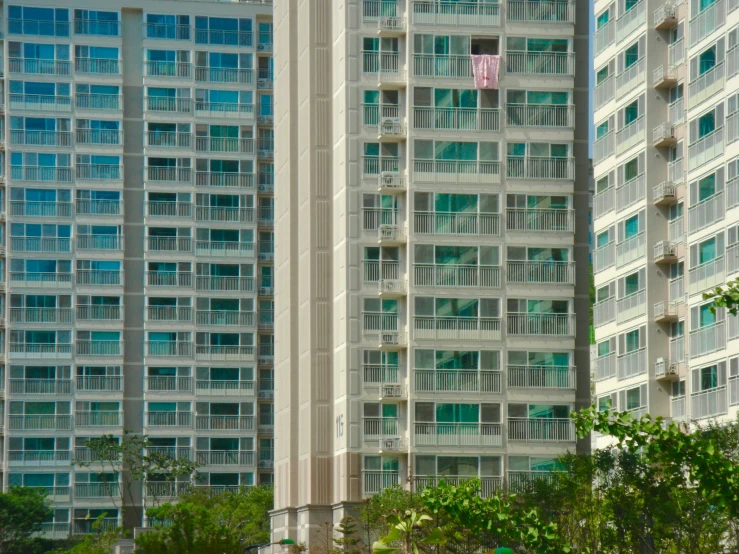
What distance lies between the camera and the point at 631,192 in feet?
216

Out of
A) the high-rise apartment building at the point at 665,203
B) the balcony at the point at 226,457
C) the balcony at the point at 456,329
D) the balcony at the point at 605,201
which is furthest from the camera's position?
the balcony at the point at 226,457

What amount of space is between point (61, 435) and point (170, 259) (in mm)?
14405

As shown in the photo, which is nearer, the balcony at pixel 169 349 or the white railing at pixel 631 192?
the white railing at pixel 631 192

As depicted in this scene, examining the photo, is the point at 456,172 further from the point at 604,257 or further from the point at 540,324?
the point at 604,257

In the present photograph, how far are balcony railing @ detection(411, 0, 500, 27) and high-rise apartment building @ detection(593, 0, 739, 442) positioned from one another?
940cm

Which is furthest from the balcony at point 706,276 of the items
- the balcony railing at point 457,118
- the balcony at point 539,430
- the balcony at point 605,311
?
the balcony railing at point 457,118

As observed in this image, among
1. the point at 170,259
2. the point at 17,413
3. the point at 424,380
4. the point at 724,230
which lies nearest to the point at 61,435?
the point at 17,413

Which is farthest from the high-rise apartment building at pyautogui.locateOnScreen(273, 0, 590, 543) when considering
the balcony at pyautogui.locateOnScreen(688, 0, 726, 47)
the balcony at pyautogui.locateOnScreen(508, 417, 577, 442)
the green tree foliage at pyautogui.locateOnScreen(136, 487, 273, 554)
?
the balcony at pyautogui.locateOnScreen(688, 0, 726, 47)

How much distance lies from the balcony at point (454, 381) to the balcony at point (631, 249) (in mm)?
12091

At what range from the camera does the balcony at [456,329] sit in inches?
3029

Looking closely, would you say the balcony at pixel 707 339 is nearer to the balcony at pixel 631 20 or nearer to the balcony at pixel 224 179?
the balcony at pixel 631 20

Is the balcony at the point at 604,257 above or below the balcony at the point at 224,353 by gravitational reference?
above

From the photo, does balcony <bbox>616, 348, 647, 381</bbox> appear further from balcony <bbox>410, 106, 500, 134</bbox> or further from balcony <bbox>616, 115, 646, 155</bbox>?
balcony <bbox>410, 106, 500, 134</bbox>

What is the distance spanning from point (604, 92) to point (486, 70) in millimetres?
9655
